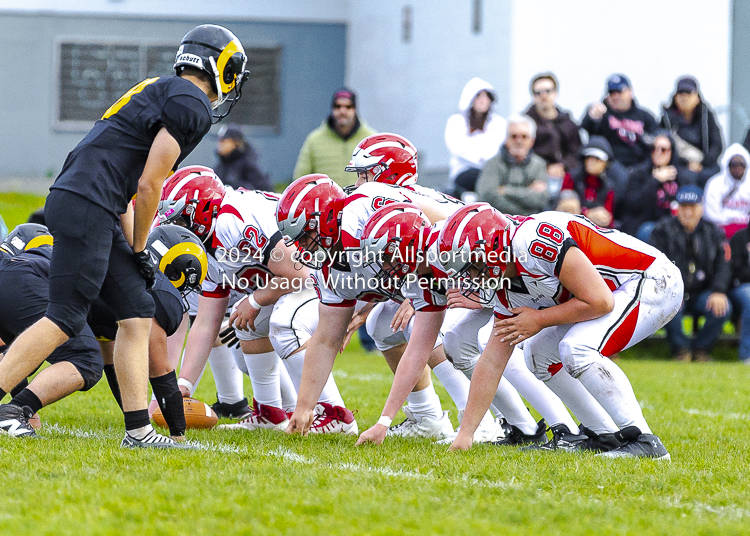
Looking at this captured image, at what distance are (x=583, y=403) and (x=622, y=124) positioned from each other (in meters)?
7.51

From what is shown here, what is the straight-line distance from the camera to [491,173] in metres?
10.6

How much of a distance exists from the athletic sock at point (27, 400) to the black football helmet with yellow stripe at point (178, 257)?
0.96 metres

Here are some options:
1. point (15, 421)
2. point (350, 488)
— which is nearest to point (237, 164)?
point (15, 421)

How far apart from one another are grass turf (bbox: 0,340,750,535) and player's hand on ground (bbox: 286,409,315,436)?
0.08 m

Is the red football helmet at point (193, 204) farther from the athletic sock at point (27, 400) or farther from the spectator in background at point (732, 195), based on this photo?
the spectator in background at point (732, 195)

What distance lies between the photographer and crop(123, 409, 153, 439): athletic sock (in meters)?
4.82

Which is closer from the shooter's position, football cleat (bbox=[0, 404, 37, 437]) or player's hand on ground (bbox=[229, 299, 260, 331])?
football cleat (bbox=[0, 404, 37, 437])

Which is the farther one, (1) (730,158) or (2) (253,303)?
(1) (730,158)

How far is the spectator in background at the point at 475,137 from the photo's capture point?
38.1ft

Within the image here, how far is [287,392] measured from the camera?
6695 mm

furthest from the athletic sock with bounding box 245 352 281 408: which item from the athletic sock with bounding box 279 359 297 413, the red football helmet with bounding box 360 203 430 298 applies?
the red football helmet with bounding box 360 203 430 298

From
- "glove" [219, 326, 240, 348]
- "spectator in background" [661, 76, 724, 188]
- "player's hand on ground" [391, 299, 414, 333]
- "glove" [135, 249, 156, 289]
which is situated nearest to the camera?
"glove" [135, 249, 156, 289]

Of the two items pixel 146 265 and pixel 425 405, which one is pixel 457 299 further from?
pixel 146 265

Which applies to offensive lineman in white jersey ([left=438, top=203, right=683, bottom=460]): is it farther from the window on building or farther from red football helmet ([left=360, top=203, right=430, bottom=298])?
the window on building
